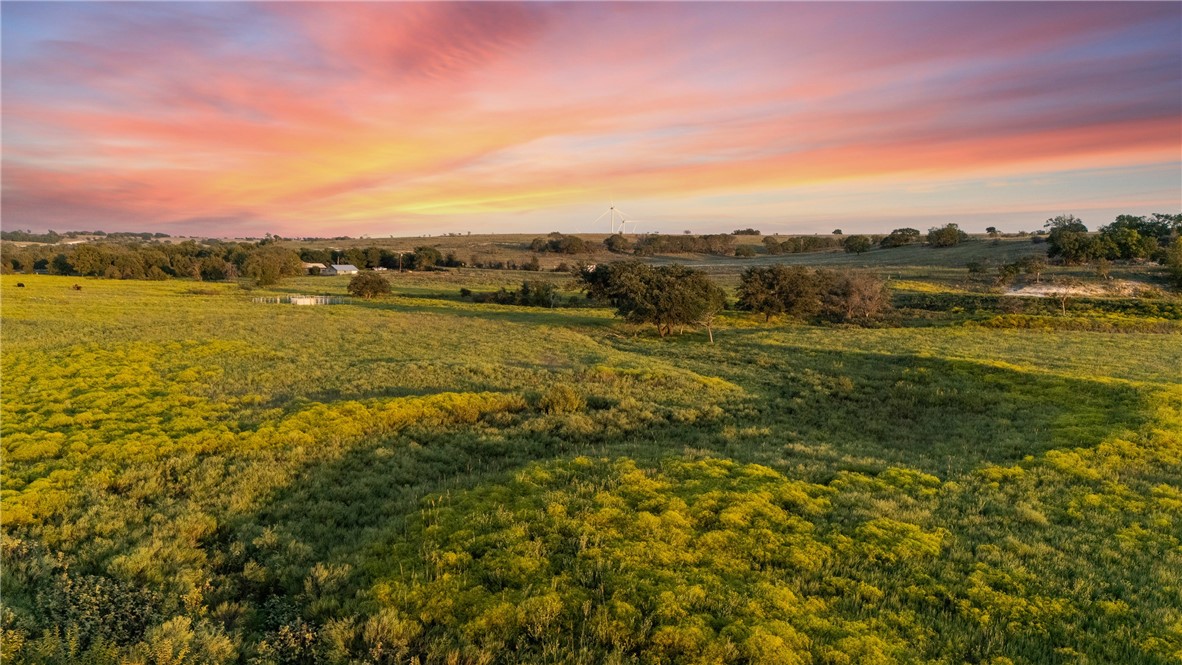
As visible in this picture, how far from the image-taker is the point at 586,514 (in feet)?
41.0

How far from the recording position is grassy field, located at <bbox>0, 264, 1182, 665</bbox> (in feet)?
29.0

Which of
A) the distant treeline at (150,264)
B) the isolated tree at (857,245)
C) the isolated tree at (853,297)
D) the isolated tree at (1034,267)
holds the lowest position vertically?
the isolated tree at (853,297)

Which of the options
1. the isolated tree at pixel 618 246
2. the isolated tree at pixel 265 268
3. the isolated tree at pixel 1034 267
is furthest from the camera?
the isolated tree at pixel 618 246

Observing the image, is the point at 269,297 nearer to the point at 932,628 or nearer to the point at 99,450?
the point at 99,450

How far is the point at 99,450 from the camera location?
54.3 ft

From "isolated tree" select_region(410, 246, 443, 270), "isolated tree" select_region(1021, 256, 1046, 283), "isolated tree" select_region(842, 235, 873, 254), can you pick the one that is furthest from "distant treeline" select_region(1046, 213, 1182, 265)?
"isolated tree" select_region(410, 246, 443, 270)

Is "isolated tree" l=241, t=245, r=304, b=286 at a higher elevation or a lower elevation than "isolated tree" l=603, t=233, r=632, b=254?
lower

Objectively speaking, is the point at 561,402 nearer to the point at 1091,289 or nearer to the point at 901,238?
the point at 1091,289

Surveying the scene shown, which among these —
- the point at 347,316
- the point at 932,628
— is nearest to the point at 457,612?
the point at 932,628

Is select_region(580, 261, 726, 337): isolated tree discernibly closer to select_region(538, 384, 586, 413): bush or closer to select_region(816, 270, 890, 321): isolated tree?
select_region(816, 270, 890, 321): isolated tree

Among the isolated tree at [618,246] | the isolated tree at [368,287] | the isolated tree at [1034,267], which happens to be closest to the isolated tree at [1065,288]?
the isolated tree at [1034,267]

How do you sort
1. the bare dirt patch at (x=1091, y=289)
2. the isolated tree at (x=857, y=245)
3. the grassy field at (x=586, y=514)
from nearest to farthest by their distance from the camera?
the grassy field at (x=586, y=514) → the bare dirt patch at (x=1091, y=289) → the isolated tree at (x=857, y=245)

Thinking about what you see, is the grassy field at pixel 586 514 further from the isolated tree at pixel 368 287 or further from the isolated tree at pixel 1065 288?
the isolated tree at pixel 368 287

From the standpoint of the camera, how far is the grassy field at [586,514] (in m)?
8.84
